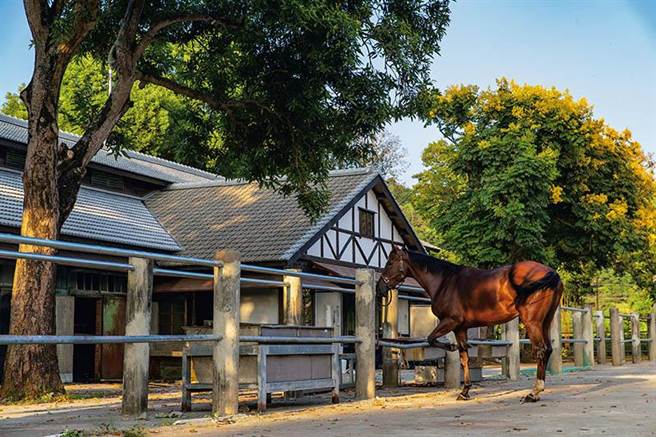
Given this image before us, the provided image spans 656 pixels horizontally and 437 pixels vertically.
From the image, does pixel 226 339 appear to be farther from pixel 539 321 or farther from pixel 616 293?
pixel 616 293

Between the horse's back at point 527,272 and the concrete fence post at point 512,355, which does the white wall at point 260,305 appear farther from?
the horse's back at point 527,272

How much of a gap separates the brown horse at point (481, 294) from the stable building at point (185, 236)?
6.47 metres

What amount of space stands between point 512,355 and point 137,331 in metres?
9.15

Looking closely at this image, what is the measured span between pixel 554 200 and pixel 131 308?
19.8m

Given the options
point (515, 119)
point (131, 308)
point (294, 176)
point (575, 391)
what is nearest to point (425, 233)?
point (515, 119)

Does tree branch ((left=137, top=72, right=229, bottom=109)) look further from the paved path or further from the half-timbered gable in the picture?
the paved path

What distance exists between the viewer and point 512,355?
15.5m

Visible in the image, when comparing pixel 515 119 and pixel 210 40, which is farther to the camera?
pixel 515 119

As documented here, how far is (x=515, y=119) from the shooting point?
2673cm

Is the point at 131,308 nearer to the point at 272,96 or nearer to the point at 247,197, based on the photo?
the point at 272,96

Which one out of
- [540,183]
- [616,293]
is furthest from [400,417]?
[616,293]

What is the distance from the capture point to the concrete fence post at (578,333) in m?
20.1

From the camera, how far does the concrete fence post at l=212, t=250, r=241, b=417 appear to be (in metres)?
8.40

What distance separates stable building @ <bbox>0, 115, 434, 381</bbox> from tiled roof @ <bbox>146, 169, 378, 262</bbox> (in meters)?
0.03
